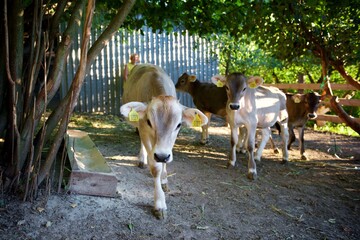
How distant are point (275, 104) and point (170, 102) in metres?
3.92

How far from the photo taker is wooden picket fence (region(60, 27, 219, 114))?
1269cm

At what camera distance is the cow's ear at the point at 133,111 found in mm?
4109

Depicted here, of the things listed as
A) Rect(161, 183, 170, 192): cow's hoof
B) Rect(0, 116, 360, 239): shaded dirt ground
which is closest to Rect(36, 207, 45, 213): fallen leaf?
Rect(0, 116, 360, 239): shaded dirt ground

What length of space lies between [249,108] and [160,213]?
307 centimetres

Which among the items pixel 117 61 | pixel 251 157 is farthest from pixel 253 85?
pixel 117 61

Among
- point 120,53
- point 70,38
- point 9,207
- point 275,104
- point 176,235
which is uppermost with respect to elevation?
point 120,53

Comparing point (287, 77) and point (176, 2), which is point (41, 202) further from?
point (287, 77)

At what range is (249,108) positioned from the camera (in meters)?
6.44

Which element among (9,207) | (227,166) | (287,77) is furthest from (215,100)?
(287,77)

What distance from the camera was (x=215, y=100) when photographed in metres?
8.59

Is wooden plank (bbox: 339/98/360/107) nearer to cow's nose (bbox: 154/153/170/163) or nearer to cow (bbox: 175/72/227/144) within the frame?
cow (bbox: 175/72/227/144)

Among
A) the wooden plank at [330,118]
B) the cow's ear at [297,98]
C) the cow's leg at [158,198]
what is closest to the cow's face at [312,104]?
the cow's ear at [297,98]

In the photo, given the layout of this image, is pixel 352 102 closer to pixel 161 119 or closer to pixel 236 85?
pixel 236 85

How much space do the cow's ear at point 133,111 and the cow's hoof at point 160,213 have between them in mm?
1075
